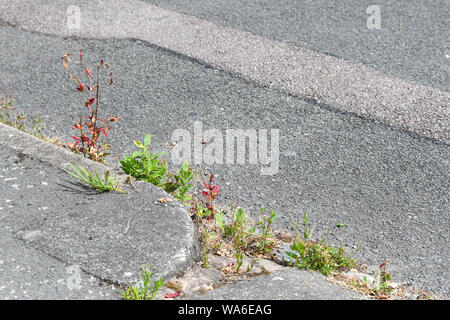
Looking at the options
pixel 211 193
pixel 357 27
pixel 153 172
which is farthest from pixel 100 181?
pixel 357 27

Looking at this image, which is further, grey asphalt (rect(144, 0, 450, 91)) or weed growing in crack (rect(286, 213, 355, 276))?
grey asphalt (rect(144, 0, 450, 91))

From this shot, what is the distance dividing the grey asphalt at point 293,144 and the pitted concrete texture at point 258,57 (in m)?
0.15

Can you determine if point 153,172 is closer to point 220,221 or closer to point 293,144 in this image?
point 220,221

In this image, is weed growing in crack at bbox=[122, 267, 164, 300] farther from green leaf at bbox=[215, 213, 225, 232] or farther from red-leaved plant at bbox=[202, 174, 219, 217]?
red-leaved plant at bbox=[202, 174, 219, 217]

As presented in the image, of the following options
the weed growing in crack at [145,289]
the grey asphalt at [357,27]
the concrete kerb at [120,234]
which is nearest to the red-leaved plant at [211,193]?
the concrete kerb at [120,234]

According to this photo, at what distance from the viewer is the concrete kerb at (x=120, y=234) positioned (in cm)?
280

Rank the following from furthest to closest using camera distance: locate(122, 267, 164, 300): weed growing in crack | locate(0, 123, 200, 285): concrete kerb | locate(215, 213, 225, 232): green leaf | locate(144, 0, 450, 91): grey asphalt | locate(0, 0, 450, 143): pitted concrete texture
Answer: locate(144, 0, 450, 91): grey asphalt < locate(0, 0, 450, 143): pitted concrete texture < locate(215, 213, 225, 232): green leaf < locate(0, 123, 200, 285): concrete kerb < locate(122, 267, 164, 300): weed growing in crack

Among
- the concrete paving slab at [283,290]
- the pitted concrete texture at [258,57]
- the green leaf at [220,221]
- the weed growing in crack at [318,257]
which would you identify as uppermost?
the pitted concrete texture at [258,57]

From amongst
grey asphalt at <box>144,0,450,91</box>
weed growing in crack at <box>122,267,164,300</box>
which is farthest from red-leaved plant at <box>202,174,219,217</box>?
grey asphalt at <box>144,0,450,91</box>

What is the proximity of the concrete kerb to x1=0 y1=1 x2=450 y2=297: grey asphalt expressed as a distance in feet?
2.00

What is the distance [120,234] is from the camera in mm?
2984

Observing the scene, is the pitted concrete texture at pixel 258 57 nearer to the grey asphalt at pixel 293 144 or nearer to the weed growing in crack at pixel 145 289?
the grey asphalt at pixel 293 144

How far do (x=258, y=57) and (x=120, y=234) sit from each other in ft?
9.34

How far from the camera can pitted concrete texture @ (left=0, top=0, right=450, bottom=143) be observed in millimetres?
4570
